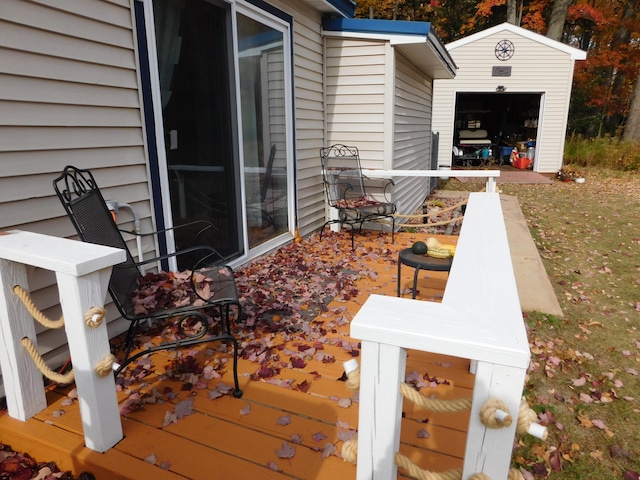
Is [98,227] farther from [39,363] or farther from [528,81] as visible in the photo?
[528,81]

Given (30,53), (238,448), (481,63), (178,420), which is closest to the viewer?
(238,448)

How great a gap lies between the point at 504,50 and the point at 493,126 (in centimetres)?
525

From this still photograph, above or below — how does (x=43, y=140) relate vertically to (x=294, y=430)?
above

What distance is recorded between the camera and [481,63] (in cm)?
1348

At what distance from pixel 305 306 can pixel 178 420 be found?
1.46 metres

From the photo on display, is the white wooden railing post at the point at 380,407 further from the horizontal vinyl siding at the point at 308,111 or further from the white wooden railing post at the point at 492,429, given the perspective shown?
the horizontal vinyl siding at the point at 308,111

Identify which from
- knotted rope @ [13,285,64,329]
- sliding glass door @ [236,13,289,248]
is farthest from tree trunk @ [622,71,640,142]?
knotted rope @ [13,285,64,329]

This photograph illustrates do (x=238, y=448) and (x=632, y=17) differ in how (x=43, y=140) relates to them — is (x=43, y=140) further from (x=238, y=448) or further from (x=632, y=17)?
(x=632, y=17)

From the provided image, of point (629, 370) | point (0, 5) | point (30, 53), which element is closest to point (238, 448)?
point (30, 53)

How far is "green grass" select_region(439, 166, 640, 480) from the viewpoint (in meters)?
2.14

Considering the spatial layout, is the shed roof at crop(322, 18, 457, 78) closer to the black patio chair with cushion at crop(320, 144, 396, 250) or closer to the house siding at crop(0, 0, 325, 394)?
the black patio chair with cushion at crop(320, 144, 396, 250)

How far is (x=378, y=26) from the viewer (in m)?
5.20

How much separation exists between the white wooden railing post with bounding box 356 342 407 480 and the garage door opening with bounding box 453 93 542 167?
15.3 metres

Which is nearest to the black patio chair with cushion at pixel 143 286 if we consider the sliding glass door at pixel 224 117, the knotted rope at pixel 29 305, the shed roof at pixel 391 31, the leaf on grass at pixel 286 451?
the knotted rope at pixel 29 305
